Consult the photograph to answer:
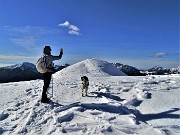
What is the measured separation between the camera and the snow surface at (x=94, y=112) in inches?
319

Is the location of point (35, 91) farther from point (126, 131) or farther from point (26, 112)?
point (126, 131)

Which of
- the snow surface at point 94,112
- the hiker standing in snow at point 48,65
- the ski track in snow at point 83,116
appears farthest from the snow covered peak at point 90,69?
the hiker standing in snow at point 48,65

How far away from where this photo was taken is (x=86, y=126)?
8234mm

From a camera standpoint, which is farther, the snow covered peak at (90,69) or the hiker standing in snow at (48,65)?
the snow covered peak at (90,69)

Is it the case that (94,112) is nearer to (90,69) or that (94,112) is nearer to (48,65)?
(48,65)

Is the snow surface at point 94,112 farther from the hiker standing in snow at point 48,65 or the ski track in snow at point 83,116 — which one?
the hiker standing in snow at point 48,65

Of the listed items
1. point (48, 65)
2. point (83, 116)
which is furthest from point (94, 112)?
point (48, 65)

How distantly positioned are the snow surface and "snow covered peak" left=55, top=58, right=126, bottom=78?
11.6 m

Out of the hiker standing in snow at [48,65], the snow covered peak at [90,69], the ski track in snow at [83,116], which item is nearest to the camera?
the ski track in snow at [83,116]

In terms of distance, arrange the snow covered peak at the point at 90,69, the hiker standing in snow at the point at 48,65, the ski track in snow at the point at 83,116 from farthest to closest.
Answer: the snow covered peak at the point at 90,69 < the hiker standing in snow at the point at 48,65 < the ski track in snow at the point at 83,116

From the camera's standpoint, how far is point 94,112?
9.45 metres

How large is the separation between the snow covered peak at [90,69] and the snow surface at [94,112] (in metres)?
11.6

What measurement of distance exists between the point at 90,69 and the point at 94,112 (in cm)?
1806

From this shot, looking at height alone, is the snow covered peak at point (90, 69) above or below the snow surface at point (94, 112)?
above
